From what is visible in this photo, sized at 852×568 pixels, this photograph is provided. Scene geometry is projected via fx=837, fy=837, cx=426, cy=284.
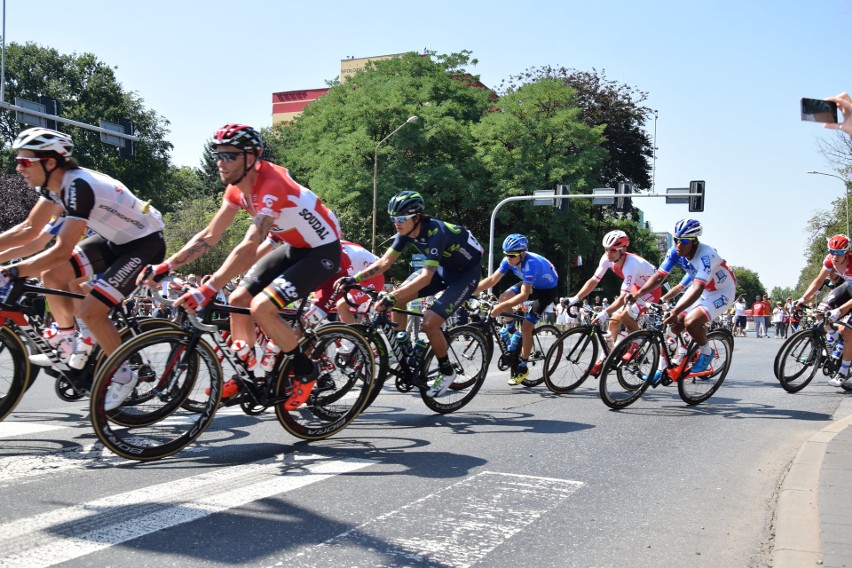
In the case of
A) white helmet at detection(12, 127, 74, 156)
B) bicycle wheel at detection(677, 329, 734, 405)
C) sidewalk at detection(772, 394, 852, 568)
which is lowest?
sidewalk at detection(772, 394, 852, 568)

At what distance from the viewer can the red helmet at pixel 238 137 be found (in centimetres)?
582

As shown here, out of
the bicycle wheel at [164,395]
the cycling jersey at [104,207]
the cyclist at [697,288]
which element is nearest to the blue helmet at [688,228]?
the cyclist at [697,288]

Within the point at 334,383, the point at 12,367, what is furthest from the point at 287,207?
the point at 12,367

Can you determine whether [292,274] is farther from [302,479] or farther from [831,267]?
[831,267]

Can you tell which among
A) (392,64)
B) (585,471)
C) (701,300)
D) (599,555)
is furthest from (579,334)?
(392,64)

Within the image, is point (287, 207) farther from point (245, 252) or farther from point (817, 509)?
point (817, 509)

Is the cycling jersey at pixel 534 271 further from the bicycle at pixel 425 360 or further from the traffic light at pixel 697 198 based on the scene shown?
the traffic light at pixel 697 198

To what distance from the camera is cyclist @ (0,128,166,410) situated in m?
5.96

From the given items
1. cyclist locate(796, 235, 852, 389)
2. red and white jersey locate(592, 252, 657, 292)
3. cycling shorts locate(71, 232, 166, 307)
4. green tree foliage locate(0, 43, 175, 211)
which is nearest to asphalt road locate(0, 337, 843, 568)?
cycling shorts locate(71, 232, 166, 307)

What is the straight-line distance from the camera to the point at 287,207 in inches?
237

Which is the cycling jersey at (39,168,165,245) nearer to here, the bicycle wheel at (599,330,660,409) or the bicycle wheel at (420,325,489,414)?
the bicycle wheel at (420,325,489,414)

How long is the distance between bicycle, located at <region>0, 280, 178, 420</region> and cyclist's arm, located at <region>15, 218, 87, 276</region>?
0.12m

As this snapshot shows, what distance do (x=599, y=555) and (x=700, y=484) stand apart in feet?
6.50

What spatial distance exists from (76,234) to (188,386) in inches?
53.9
